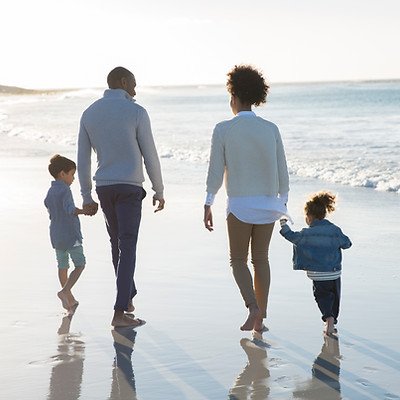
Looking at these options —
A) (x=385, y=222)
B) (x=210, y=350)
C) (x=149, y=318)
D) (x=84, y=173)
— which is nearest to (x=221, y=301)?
(x=149, y=318)

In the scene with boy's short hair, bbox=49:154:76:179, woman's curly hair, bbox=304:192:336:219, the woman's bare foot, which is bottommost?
the woman's bare foot

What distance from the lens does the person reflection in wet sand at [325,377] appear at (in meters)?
3.41

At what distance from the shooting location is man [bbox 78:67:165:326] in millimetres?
4469

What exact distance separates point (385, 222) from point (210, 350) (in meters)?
4.55

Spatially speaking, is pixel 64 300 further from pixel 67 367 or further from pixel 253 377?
pixel 253 377

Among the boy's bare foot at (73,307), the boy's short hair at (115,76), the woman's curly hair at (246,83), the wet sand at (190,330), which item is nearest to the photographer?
the wet sand at (190,330)

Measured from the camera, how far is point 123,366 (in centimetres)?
383

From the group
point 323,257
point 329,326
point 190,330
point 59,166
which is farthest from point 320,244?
point 59,166

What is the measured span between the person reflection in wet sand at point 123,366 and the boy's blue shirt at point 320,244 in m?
1.12

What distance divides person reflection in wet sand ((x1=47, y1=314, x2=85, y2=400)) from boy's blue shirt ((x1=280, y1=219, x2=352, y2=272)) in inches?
54.6

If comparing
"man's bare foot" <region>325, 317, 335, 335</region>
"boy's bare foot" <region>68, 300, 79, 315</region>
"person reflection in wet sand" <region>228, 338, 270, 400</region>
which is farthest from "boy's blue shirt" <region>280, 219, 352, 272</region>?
"boy's bare foot" <region>68, 300, 79, 315</region>

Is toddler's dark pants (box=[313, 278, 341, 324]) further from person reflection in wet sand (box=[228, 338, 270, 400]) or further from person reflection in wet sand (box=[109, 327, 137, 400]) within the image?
person reflection in wet sand (box=[109, 327, 137, 400])

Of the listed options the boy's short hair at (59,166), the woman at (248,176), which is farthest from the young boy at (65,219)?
the woman at (248,176)

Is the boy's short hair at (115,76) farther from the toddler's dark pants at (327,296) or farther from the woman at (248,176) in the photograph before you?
the toddler's dark pants at (327,296)
